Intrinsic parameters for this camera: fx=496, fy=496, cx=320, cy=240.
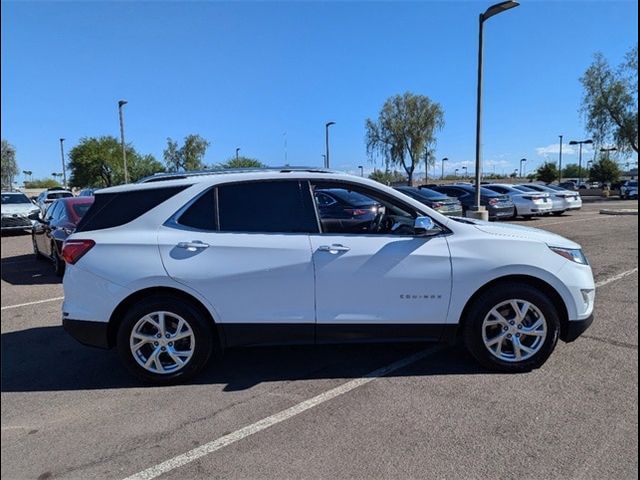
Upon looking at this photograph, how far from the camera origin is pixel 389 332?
414cm

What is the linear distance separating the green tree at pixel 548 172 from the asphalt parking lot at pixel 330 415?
237 ft

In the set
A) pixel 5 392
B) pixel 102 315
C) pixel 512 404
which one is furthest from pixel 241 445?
pixel 5 392

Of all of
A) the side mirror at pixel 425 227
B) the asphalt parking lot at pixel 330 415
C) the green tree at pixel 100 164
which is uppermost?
the green tree at pixel 100 164

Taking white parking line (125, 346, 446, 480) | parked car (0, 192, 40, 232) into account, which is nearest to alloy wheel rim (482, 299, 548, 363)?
white parking line (125, 346, 446, 480)

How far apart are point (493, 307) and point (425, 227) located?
2.94ft

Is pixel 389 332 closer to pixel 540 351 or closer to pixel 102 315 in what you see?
pixel 540 351

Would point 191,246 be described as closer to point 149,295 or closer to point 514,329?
point 149,295

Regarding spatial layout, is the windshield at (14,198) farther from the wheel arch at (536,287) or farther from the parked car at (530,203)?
the parked car at (530,203)

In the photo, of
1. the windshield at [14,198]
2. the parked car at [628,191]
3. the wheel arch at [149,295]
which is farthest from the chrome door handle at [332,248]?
the parked car at [628,191]

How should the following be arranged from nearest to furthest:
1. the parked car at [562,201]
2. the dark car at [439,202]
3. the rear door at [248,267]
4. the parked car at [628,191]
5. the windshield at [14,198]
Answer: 1. the rear door at [248,267]
2. the dark car at [439,202]
3. the windshield at [14,198]
4. the parked car at [562,201]
5. the parked car at [628,191]

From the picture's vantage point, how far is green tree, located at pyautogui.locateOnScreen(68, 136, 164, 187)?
4981 centimetres

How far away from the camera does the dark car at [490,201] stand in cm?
1975

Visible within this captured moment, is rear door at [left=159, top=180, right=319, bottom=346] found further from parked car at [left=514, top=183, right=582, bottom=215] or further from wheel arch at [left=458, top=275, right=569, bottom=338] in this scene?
parked car at [left=514, top=183, right=582, bottom=215]

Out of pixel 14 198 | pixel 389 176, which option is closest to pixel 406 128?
pixel 389 176
